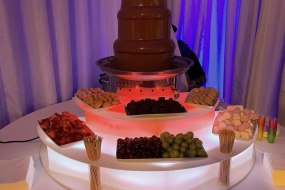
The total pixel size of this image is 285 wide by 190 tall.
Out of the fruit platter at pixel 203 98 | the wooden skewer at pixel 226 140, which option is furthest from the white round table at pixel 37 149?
the fruit platter at pixel 203 98

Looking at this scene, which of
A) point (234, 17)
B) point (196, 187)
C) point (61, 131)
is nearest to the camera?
point (196, 187)

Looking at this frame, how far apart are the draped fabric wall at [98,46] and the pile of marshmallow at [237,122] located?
3.20ft

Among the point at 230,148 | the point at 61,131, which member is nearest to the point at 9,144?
the point at 61,131

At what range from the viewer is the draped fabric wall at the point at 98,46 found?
6.66 feet

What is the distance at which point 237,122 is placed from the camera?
1482 millimetres

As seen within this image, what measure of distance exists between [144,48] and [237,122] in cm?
53

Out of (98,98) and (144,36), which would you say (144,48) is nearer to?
(144,36)

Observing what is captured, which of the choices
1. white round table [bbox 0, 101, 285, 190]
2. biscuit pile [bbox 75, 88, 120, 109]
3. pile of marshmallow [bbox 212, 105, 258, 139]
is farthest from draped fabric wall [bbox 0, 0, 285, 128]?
pile of marshmallow [bbox 212, 105, 258, 139]

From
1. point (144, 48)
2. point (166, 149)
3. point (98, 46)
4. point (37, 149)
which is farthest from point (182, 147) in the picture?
point (98, 46)

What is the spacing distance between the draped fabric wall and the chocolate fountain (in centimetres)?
69

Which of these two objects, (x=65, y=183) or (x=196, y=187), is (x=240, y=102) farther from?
(x=65, y=183)

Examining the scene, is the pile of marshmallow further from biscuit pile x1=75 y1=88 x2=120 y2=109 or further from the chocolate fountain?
biscuit pile x1=75 y1=88 x2=120 y2=109

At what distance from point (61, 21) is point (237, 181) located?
1.44 metres

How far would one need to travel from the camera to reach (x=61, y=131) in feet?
4.69
